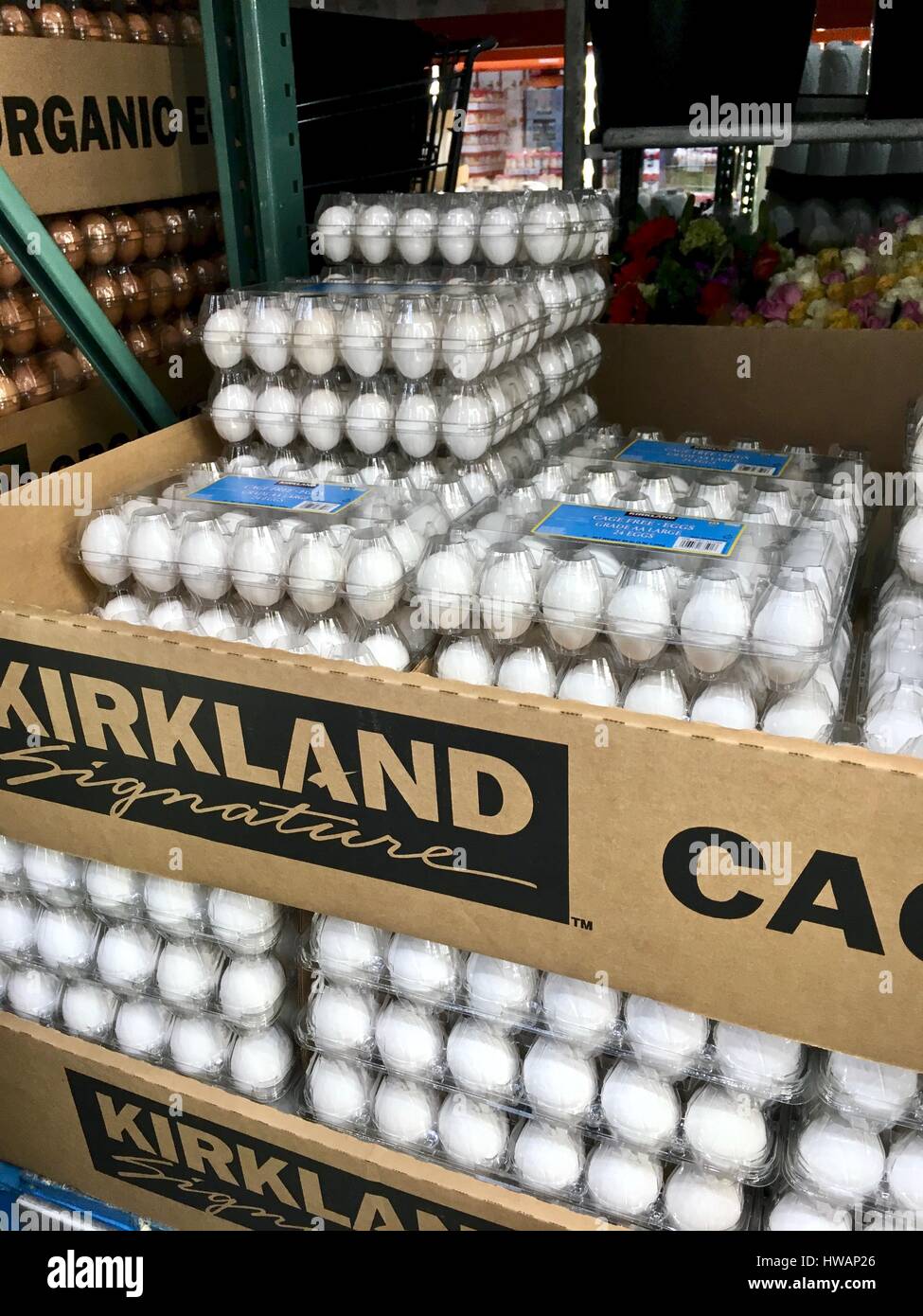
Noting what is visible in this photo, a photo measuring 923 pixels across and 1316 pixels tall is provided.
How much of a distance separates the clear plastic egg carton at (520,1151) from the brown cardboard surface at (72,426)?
1353mm

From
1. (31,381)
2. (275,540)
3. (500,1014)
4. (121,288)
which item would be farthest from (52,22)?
(500,1014)

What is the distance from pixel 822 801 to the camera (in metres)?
0.93

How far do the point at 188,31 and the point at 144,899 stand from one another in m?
2.24

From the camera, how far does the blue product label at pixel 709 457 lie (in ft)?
5.57

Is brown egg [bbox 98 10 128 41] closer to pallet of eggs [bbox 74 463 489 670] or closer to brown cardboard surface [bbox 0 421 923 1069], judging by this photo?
pallet of eggs [bbox 74 463 489 670]

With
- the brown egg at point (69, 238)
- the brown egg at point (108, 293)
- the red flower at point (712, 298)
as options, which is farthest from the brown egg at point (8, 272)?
the red flower at point (712, 298)

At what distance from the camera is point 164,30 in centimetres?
253

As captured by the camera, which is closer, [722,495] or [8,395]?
[722,495]

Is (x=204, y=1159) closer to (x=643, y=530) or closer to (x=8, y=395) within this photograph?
(x=643, y=530)

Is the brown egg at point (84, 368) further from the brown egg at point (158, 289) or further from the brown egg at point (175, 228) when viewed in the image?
the brown egg at point (175, 228)

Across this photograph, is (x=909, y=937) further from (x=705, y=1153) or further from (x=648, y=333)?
(x=648, y=333)

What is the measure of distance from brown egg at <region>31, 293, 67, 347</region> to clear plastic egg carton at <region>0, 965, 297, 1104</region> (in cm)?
142

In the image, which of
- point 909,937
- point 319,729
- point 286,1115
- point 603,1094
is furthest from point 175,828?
point 909,937
